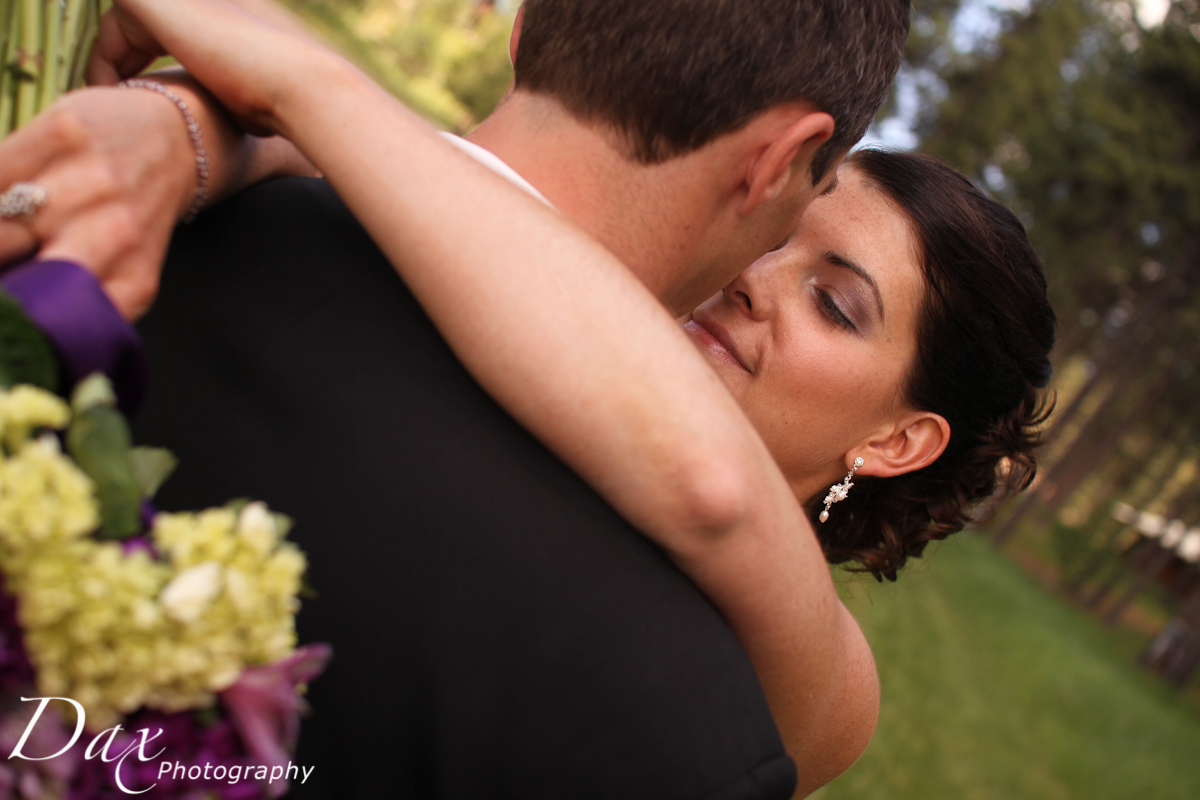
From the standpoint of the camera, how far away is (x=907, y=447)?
3.69 metres

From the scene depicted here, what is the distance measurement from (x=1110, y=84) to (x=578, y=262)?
29093 millimetres

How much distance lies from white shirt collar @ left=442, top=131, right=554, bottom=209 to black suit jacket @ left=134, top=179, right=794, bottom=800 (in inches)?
13.4

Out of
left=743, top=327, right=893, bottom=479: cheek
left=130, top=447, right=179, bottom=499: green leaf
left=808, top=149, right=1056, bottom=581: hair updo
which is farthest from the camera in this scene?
left=808, top=149, right=1056, bottom=581: hair updo

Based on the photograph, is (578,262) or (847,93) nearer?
(578,262)

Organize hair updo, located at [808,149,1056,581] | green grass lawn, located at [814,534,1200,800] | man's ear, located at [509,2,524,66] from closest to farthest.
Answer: man's ear, located at [509,2,524,66] < hair updo, located at [808,149,1056,581] < green grass lawn, located at [814,534,1200,800]

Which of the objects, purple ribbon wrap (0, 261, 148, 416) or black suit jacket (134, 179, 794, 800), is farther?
black suit jacket (134, 179, 794, 800)

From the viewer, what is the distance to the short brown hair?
1.78 metres

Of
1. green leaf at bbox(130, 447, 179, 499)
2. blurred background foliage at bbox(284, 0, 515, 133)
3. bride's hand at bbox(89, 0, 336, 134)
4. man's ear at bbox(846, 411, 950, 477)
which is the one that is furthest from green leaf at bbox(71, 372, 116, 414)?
blurred background foliage at bbox(284, 0, 515, 133)

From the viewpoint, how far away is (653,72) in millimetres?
1779

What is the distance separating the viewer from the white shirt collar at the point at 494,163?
179 centimetres

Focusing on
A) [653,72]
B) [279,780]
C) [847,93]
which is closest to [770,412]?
[847,93]

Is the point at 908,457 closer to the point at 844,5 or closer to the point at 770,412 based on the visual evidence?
the point at 770,412

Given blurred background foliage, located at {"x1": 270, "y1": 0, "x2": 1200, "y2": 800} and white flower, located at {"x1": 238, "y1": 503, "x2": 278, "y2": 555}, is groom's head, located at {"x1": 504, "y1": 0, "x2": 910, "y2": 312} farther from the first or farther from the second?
blurred background foliage, located at {"x1": 270, "y1": 0, "x2": 1200, "y2": 800}

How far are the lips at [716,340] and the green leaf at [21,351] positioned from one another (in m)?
2.30
